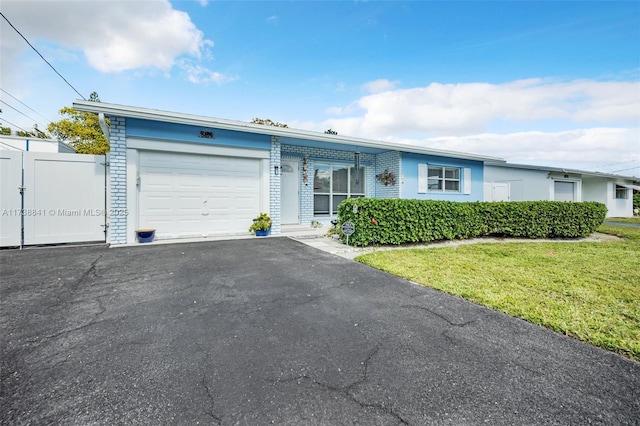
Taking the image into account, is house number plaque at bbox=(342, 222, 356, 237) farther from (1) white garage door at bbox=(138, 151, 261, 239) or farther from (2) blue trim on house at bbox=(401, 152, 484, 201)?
(2) blue trim on house at bbox=(401, 152, 484, 201)

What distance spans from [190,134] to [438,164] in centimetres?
936

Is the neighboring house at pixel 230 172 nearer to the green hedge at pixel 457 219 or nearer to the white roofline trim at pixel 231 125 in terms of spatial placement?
the white roofline trim at pixel 231 125

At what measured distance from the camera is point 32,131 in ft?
68.8

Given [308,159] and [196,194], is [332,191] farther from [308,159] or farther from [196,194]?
[196,194]

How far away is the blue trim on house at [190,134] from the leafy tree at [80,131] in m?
19.3

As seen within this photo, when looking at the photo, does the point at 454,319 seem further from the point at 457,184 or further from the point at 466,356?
the point at 457,184

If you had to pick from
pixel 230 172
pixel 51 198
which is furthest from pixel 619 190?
pixel 51 198

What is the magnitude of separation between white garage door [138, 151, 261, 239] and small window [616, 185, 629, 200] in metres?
26.1

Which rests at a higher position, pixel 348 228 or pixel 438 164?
pixel 438 164

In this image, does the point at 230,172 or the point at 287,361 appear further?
the point at 230,172

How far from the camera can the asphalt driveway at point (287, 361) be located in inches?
56.3

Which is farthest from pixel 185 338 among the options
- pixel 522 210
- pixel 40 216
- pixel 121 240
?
pixel 522 210

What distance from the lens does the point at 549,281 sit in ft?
12.7

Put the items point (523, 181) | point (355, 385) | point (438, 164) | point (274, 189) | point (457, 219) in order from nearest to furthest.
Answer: point (355, 385) < point (457, 219) < point (274, 189) < point (438, 164) < point (523, 181)
